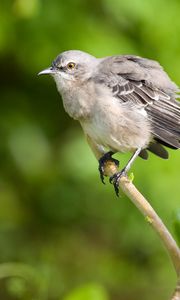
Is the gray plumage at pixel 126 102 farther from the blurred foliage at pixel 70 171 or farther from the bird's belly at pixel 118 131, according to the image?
the blurred foliage at pixel 70 171

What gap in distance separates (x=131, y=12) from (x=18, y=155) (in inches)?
Result: 82.6

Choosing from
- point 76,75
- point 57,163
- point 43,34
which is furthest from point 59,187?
point 76,75

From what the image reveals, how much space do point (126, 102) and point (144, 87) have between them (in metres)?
0.15

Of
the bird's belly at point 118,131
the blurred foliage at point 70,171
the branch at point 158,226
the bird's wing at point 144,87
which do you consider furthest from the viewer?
the blurred foliage at point 70,171

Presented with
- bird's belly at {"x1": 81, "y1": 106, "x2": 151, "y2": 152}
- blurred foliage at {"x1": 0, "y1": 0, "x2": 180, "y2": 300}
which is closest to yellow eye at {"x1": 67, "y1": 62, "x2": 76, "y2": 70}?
bird's belly at {"x1": 81, "y1": 106, "x2": 151, "y2": 152}

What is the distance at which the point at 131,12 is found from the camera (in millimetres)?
6457

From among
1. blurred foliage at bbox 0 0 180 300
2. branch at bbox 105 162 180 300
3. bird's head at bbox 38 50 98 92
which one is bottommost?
branch at bbox 105 162 180 300

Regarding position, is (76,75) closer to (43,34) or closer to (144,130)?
(144,130)

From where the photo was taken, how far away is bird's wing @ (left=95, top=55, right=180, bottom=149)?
185 inches

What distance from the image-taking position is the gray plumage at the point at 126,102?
→ 460 cm

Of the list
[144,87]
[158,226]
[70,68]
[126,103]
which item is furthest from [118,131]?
[158,226]

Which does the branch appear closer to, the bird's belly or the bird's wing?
the bird's belly

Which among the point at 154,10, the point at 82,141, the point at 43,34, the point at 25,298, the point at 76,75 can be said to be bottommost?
the point at 25,298

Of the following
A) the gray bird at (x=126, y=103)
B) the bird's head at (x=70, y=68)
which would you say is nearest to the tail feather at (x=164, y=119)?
the gray bird at (x=126, y=103)
